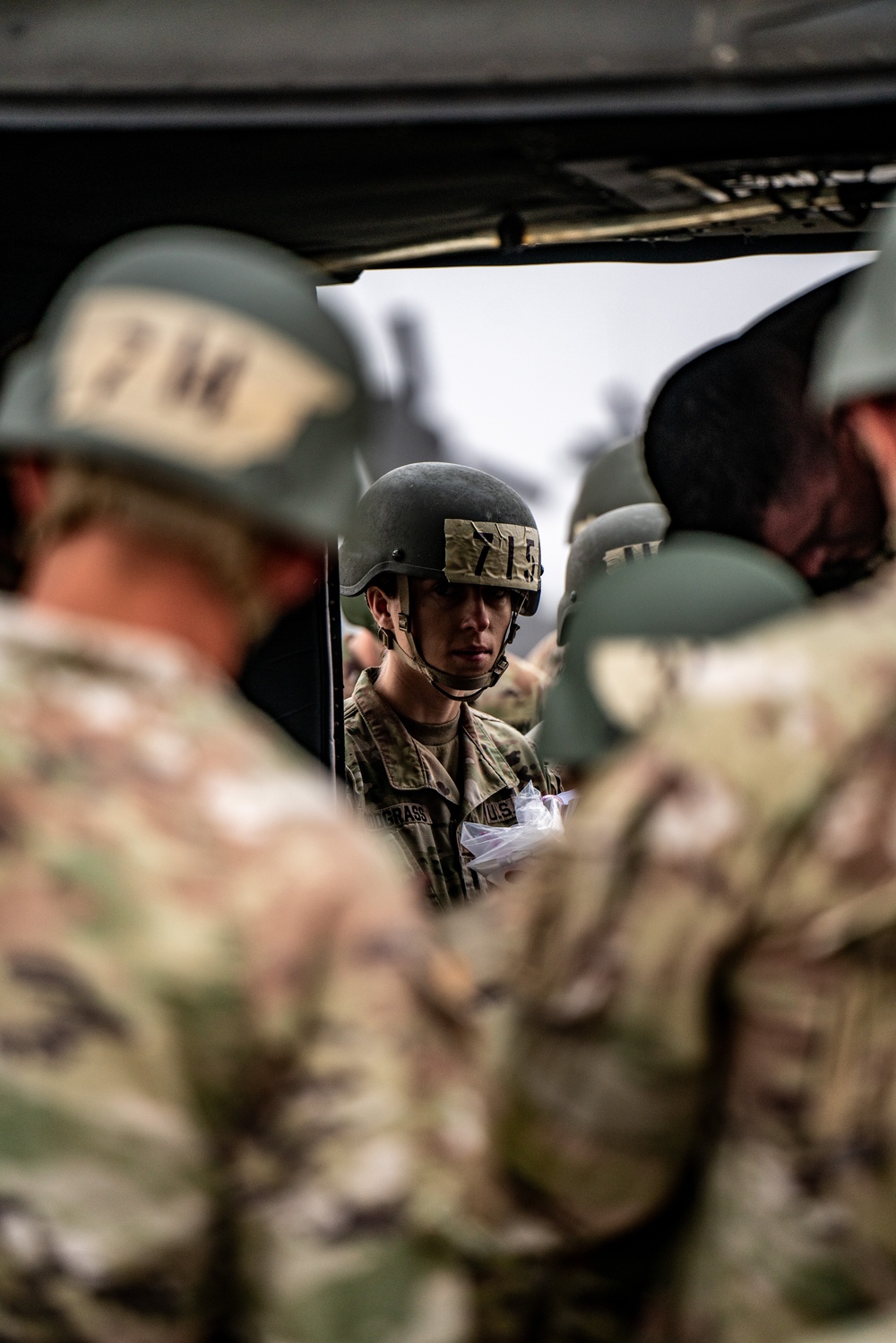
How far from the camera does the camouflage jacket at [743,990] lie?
136 cm

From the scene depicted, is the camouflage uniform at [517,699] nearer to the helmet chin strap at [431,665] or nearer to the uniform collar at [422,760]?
the uniform collar at [422,760]

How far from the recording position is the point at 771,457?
312 centimetres

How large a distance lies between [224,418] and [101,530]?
16 cm

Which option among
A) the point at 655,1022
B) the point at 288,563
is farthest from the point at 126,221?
the point at 655,1022

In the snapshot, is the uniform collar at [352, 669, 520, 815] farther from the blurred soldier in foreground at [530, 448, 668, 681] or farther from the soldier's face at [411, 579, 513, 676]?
the blurred soldier in foreground at [530, 448, 668, 681]

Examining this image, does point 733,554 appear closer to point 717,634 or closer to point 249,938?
point 717,634

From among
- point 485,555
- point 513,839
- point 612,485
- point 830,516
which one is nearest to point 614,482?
point 612,485

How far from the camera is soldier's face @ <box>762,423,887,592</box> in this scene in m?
2.89

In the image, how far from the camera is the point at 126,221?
2.91 meters

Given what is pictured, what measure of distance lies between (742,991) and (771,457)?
1898 mm

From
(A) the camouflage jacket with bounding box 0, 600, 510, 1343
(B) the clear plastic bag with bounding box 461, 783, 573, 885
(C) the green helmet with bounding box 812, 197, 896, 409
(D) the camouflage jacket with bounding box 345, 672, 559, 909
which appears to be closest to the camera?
(A) the camouflage jacket with bounding box 0, 600, 510, 1343

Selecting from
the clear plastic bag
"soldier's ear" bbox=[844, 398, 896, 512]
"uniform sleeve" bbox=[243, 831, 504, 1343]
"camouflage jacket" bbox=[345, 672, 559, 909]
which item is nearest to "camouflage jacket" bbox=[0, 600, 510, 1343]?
"uniform sleeve" bbox=[243, 831, 504, 1343]

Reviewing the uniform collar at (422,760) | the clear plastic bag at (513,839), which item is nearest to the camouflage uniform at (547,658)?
the uniform collar at (422,760)

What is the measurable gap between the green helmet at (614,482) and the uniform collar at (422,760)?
259cm
